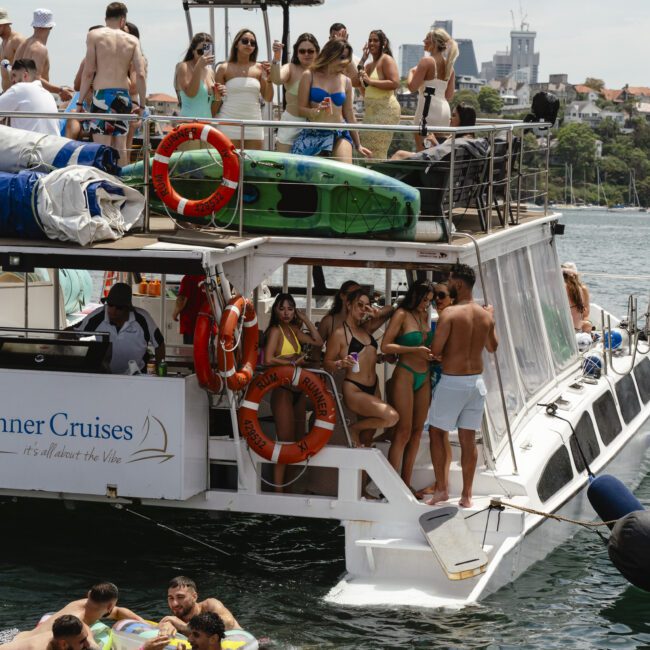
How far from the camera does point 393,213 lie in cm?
1053

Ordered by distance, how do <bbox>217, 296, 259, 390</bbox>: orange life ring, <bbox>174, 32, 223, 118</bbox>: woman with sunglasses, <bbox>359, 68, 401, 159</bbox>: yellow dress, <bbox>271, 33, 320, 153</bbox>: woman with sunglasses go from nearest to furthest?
<bbox>217, 296, 259, 390</bbox>: orange life ring, <bbox>271, 33, 320, 153</bbox>: woman with sunglasses, <bbox>174, 32, 223, 118</bbox>: woman with sunglasses, <bbox>359, 68, 401, 159</bbox>: yellow dress

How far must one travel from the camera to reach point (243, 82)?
12680 millimetres

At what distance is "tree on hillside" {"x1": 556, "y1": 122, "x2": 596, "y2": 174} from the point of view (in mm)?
133750

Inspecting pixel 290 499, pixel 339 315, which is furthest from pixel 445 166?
pixel 290 499

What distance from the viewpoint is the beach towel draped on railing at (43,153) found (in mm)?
10812

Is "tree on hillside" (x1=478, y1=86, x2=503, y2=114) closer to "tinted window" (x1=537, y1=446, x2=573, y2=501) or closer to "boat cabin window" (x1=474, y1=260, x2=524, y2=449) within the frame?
"boat cabin window" (x1=474, y1=260, x2=524, y2=449)

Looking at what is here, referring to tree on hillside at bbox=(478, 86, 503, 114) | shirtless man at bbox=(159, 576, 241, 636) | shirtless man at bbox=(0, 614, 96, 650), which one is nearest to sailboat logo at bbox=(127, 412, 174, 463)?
shirtless man at bbox=(159, 576, 241, 636)

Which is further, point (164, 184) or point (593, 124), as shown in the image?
point (593, 124)

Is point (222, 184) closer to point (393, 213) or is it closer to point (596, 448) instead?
point (393, 213)

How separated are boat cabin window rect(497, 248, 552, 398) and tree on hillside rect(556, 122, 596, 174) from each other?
11978 cm

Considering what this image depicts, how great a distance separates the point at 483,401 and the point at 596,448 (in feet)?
10.5

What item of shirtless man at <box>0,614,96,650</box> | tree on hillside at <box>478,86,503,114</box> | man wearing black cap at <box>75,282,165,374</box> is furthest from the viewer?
tree on hillside at <box>478,86,503,114</box>

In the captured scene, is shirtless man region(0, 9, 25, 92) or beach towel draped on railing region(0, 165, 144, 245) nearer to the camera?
beach towel draped on railing region(0, 165, 144, 245)

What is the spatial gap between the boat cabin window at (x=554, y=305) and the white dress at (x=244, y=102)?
3166 millimetres
